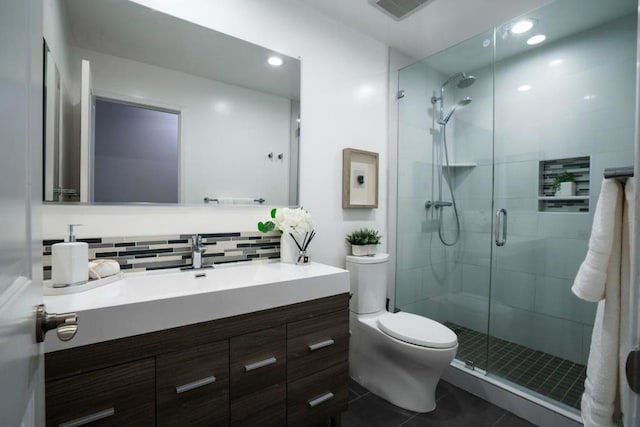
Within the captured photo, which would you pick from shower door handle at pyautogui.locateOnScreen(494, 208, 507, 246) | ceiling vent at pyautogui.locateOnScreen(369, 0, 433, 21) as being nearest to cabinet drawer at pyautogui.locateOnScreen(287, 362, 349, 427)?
shower door handle at pyautogui.locateOnScreen(494, 208, 507, 246)

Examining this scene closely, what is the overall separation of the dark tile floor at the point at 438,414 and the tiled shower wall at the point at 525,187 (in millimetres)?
615

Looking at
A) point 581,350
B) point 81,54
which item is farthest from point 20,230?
point 581,350

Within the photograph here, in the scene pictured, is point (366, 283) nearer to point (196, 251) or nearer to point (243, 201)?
point (243, 201)

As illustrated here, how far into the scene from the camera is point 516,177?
2191 millimetres

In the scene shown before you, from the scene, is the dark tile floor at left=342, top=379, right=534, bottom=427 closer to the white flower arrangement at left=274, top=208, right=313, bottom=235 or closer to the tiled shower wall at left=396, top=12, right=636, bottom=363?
the tiled shower wall at left=396, top=12, right=636, bottom=363

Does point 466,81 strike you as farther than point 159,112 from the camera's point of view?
Yes

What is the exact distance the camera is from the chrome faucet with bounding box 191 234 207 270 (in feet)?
4.92

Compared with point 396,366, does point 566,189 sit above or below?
above

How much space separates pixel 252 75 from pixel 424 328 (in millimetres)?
1789

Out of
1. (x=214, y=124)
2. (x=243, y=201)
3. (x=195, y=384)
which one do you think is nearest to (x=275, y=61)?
(x=214, y=124)

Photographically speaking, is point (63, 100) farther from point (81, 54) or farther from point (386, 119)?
point (386, 119)

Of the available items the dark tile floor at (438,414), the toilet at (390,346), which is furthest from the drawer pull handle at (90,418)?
the toilet at (390,346)

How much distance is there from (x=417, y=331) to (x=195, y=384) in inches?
46.9

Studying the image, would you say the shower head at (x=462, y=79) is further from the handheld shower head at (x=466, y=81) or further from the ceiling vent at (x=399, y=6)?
the ceiling vent at (x=399, y=6)
